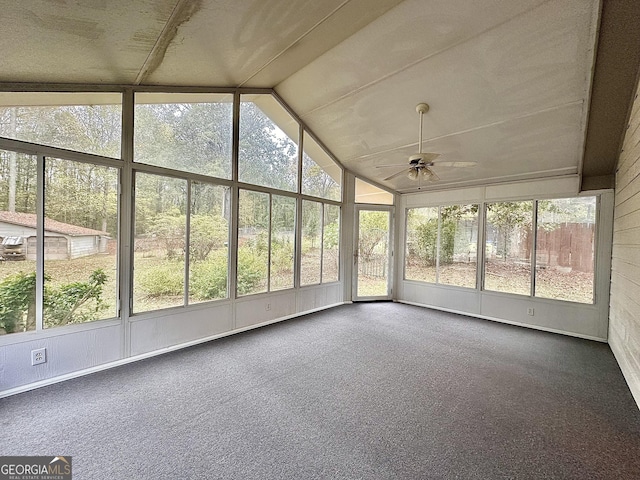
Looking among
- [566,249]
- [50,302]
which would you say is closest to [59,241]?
[50,302]

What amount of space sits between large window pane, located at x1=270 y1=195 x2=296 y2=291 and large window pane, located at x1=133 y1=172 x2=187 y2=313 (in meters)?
1.49

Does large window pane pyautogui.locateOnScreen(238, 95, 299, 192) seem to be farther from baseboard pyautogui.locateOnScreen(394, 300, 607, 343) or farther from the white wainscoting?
baseboard pyautogui.locateOnScreen(394, 300, 607, 343)

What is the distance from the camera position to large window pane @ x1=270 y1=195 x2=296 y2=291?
4883 millimetres

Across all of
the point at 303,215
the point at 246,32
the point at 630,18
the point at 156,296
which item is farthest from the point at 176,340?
the point at 630,18

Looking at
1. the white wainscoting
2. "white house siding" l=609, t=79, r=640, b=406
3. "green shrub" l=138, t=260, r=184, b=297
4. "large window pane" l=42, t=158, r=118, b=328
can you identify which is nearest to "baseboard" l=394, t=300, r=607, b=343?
"white house siding" l=609, t=79, r=640, b=406

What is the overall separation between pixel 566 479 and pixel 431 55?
3.78 m

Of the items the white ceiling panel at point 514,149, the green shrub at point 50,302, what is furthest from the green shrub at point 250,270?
the white ceiling panel at point 514,149

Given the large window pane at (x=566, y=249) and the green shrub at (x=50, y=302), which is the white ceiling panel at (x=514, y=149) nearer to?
the large window pane at (x=566, y=249)

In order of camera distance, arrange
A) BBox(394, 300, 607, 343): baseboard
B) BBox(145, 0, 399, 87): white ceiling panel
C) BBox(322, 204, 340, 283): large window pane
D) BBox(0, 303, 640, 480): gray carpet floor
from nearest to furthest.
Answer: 1. BBox(0, 303, 640, 480): gray carpet floor
2. BBox(145, 0, 399, 87): white ceiling panel
3. BBox(394, 300, 607, 343): baseboard
4. BBox(322, 204, 340, 283): large window pane

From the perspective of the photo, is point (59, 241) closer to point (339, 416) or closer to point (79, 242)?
point (79, 242)

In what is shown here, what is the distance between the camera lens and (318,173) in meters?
5.68

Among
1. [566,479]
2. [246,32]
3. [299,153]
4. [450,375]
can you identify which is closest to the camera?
[566,479]

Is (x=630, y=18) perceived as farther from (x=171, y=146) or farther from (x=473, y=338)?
(x=171, y=146)

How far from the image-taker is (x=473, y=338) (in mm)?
4320
